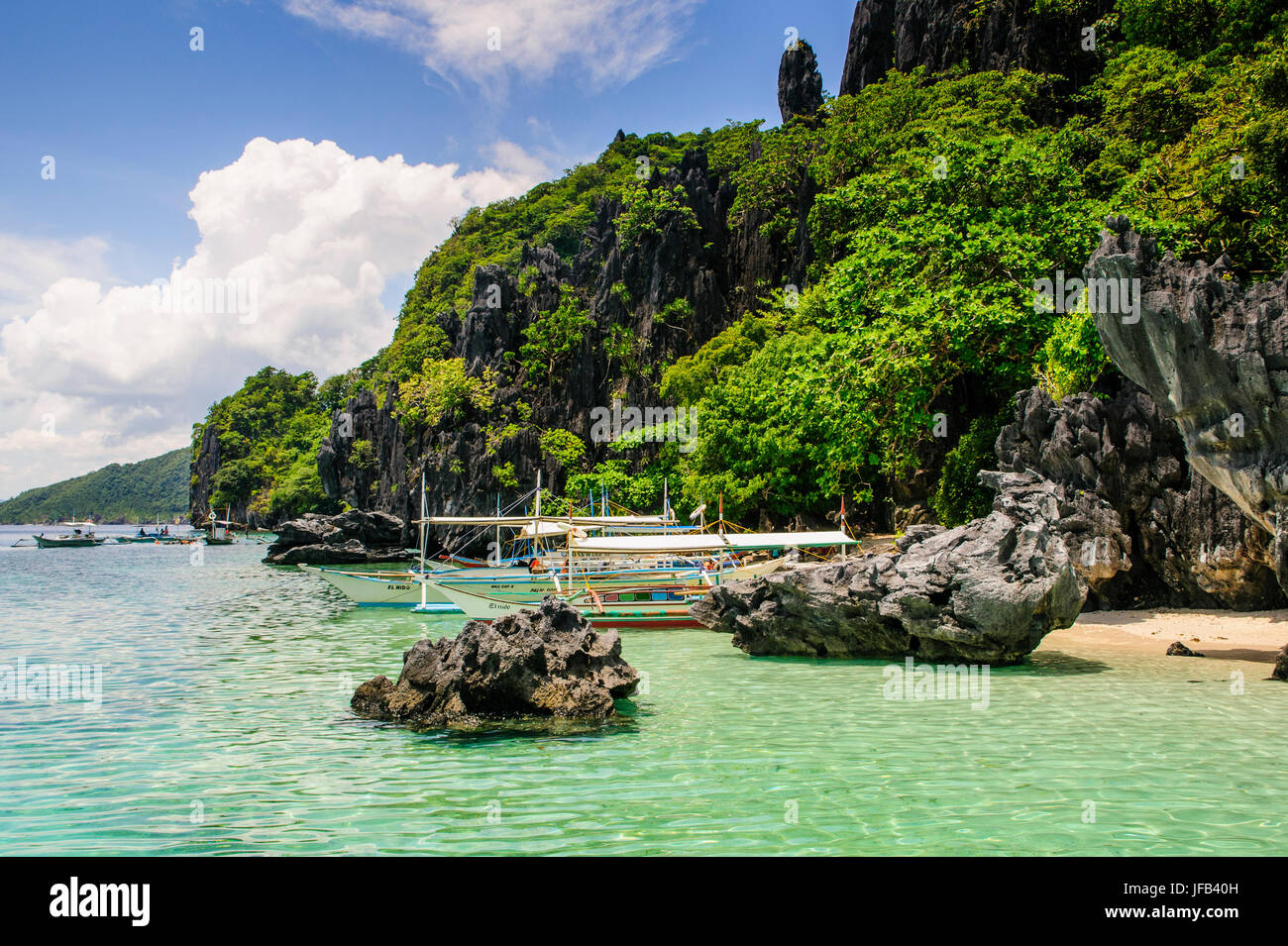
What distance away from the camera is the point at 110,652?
1803 cm

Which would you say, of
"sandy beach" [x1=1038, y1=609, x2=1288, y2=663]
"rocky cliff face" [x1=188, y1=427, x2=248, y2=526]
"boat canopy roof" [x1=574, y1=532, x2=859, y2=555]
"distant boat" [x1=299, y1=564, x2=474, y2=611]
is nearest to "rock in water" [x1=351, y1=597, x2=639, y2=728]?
"boat canopy roof" [x1=574, y1=532, x2=859, y2=555]

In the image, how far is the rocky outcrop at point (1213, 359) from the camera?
1295 centimetres

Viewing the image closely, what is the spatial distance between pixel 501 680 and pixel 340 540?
49.3 meters

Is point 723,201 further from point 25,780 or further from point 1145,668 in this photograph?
point 25,780

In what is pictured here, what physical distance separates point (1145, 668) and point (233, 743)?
46.4ft

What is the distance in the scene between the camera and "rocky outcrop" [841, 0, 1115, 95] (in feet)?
136

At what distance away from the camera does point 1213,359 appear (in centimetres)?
1356

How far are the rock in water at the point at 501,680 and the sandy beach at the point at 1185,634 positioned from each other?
34.3 feet

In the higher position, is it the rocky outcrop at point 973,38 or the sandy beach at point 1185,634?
the rocky outcrop at point 973,38

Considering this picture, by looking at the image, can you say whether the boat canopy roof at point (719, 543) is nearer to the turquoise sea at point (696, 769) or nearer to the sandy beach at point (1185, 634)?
the sandy beach at point (1185, 634)

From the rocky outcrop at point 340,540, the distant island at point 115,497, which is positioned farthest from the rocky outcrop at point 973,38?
the distant island at point 115,497

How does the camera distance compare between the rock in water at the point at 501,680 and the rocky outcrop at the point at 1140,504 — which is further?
the rocky outcrop at the point at 1140,504

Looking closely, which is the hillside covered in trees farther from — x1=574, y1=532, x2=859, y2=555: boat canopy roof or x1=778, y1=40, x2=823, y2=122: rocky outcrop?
x1=574, y1=532, x2=859, y2=555: boat canopy roof
